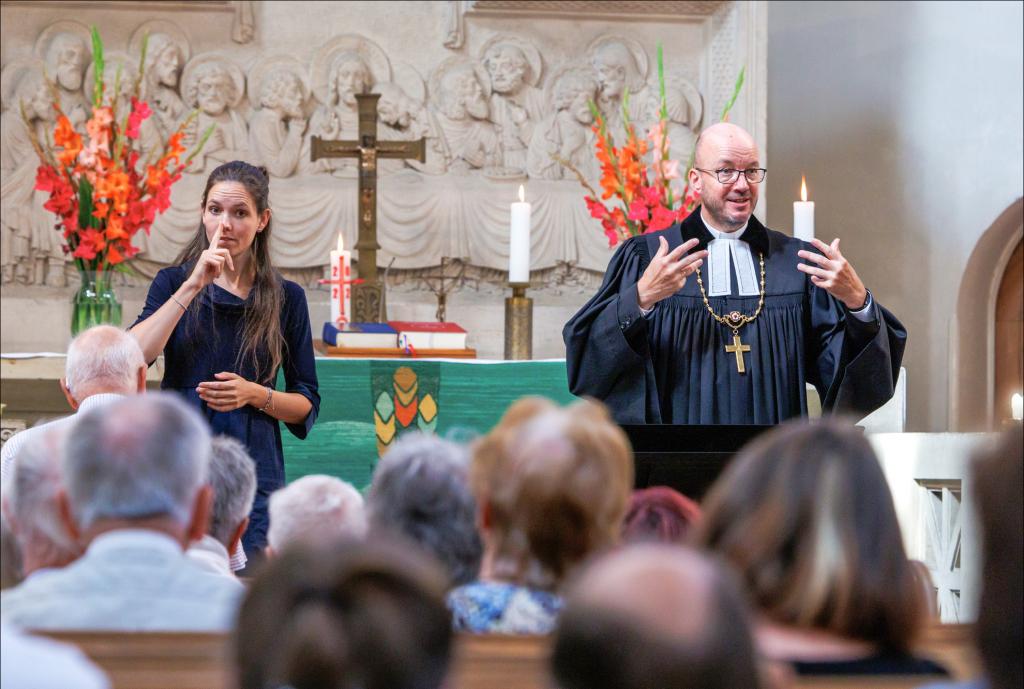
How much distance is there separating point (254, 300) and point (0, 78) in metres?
4.59

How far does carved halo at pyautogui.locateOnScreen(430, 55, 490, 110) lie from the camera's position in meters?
8.37

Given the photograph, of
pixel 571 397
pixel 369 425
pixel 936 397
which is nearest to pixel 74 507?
pixel 369 425

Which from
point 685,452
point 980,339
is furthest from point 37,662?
point 980,339

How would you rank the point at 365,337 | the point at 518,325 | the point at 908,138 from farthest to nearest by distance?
the point at 908,138
the point at 518,325
the point at 365,337

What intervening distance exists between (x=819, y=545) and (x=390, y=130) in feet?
22.7

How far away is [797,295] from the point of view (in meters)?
4.37

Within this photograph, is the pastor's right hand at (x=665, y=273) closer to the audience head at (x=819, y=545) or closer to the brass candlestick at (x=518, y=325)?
the audience head at (x=819, y=545)

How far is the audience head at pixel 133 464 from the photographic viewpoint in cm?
197

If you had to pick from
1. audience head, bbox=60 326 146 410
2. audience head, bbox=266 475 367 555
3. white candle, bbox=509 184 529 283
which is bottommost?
audience head, bbox=266 475 367 555

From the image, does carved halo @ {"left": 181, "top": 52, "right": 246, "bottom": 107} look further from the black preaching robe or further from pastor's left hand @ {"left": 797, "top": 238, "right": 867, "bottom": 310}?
pastor's left hand @ {"left": 797, "top": 238, "right": 867, "bottom": 310}

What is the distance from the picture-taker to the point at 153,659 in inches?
66.9

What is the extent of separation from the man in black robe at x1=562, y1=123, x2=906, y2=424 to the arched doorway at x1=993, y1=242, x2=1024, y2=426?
460 cm

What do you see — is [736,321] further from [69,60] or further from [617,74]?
[69,60]

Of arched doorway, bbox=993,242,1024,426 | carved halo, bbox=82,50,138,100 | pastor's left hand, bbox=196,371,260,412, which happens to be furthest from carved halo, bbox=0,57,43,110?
arched doorway, bbox=993,242,1024,426
